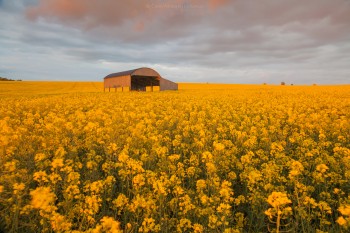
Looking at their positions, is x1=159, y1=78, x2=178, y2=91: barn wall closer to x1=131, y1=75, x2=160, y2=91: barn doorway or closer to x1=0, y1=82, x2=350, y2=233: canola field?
x1=131, y1=75, x2=160, y2=91: barn doorway

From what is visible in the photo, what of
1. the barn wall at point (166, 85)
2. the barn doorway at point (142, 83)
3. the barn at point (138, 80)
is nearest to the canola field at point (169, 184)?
the barn at point (138, 80)

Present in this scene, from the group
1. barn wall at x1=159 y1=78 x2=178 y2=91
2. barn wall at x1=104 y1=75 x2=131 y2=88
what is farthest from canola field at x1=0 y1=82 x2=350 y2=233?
barn wall at x1=159 y1=78 x2=178 y2=91

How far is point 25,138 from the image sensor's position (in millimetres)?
6844


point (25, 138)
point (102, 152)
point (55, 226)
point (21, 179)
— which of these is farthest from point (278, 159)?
point (25, 138)

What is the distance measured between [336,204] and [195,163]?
278 cm

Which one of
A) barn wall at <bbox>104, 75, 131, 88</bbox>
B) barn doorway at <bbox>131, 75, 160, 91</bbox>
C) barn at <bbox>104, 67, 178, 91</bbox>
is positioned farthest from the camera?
barn doorway at <bbox>131, 75, 160, 91</bbox>

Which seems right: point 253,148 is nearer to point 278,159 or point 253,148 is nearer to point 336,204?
point 278,159

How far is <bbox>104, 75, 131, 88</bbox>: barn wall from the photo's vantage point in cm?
4019

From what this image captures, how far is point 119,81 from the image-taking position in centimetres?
4259

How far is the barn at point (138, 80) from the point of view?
39.9 metres

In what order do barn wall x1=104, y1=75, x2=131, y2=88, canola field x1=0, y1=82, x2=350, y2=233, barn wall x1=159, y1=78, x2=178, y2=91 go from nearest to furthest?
canola field x1=0, y1=82, x2=350, y2=233
barn wall x1=104, y1=75, x2=131, y2=88
barn wall x1=159, y1=78, x2=178, y2=91

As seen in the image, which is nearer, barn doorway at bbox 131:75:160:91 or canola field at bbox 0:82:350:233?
canola field at bbox 0:82:350:233

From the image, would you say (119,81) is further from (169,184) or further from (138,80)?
(169,184)

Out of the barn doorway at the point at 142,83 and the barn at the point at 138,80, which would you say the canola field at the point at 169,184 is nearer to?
the barn at the point at 138,80
